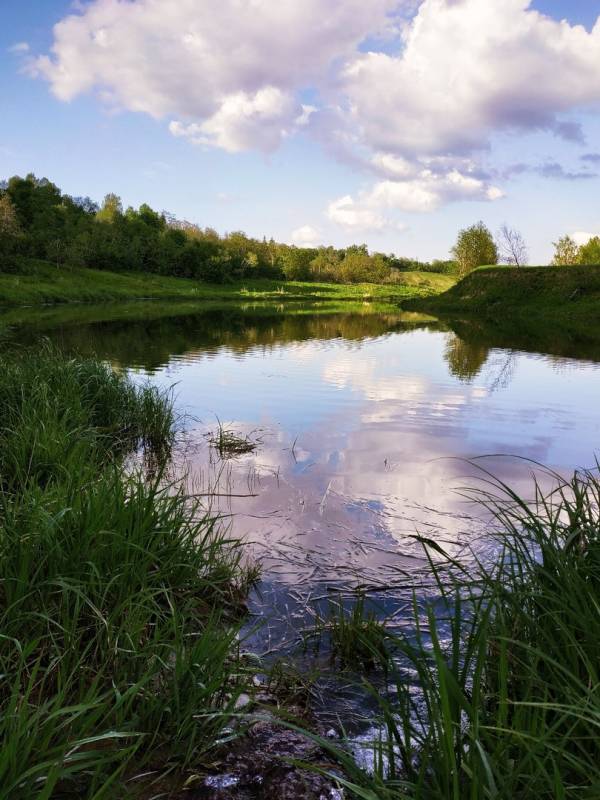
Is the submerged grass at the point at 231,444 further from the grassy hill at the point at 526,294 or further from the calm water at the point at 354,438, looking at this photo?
the grassy hill at the point at 526,294

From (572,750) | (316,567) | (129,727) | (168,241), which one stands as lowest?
(316,567)

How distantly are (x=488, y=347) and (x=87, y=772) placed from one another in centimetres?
3267

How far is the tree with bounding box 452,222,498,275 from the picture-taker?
11050 centimetres

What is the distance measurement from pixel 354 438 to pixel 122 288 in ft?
262

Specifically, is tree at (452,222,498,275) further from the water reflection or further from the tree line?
the water reflection

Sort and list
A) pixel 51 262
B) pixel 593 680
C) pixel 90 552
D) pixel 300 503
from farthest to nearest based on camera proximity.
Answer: pixel 51 262 → pixel 300 503 → pixel 90 552 → pixel 593 680

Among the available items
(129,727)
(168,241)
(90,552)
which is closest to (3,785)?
(129,727)

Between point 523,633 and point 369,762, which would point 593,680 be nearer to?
point 523,633

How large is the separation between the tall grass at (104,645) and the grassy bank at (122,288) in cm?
5826

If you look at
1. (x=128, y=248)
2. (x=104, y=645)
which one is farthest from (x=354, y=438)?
(x=128, y=248)

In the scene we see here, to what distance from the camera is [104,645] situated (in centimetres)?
389

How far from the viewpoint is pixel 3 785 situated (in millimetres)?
2467

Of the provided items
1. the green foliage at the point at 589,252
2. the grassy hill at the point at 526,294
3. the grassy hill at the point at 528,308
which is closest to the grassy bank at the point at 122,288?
the grassy hill at the point at 528,308

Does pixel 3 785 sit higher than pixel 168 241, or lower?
lower
